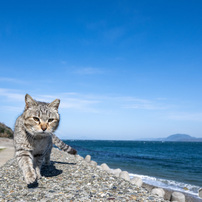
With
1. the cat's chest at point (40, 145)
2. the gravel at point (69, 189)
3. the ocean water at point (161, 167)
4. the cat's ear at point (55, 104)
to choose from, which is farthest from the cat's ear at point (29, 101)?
the ocean water at point (161, 167)

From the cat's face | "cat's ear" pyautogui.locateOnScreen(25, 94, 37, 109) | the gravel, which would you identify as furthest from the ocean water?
"cat's ear" pyautogui.locateOnScreen(25, 94, 37, 109)

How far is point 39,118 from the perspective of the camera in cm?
527

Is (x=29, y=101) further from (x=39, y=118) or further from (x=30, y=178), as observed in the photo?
(x=30, y=178)

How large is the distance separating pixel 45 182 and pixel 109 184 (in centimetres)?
190

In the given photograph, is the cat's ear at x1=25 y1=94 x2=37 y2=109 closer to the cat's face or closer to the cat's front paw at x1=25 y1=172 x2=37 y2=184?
the cat's face

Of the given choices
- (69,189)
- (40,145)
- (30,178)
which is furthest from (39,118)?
(69,189)

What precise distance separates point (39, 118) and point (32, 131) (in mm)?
385

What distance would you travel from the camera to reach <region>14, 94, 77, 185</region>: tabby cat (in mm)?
5273

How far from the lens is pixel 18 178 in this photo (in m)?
6.79

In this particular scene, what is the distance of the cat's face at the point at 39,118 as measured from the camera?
5.23 m

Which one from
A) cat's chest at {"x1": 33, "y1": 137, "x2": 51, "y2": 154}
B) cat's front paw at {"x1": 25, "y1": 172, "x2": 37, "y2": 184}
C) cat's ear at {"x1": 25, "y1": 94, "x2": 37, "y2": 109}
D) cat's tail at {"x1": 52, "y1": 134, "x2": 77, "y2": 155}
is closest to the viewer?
cat's front paw at {"x1": 25, "y1": 172, "x2": 37, "y2": 184}

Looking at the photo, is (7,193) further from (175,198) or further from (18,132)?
Result: (175,198)

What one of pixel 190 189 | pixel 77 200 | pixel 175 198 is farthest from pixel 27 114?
pixel 190 189

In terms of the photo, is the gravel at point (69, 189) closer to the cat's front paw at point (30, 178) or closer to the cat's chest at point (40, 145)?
the cat's front paw at point (30, 178)
